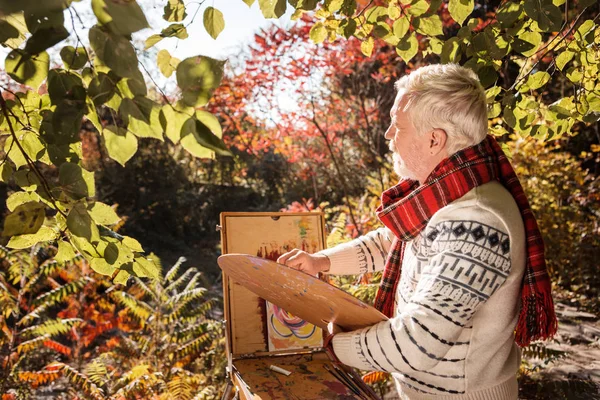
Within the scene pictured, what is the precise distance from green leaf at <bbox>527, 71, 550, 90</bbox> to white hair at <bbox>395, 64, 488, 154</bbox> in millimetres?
652

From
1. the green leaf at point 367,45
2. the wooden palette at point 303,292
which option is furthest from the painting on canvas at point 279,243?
the green leaf at point 367,45

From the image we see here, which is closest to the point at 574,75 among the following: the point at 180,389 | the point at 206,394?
the point at 206,394

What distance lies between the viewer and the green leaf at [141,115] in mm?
830

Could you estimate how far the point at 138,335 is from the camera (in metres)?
4.79

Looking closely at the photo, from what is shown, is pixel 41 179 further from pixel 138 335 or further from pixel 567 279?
pixel 567 279

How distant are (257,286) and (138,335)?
140 inches

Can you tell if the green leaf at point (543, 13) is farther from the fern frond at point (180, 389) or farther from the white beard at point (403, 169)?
the fern frond at point (180, 389)

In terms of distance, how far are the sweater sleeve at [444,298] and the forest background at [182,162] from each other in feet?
2.25

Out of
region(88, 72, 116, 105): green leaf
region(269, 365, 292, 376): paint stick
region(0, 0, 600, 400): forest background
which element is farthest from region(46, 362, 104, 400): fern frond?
region(88, 72, 116, 105): green leaf

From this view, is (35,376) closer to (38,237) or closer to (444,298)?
(38,237)

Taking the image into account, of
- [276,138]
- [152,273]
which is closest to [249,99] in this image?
[276,138]

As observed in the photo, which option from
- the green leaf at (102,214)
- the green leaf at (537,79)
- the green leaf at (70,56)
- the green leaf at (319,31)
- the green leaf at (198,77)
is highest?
the green leaf at (319,31)

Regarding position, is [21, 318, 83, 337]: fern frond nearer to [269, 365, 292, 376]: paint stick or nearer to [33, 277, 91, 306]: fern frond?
[33, 277, 91, 306]: fern frond

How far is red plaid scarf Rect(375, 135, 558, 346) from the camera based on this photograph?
4.84 ft
